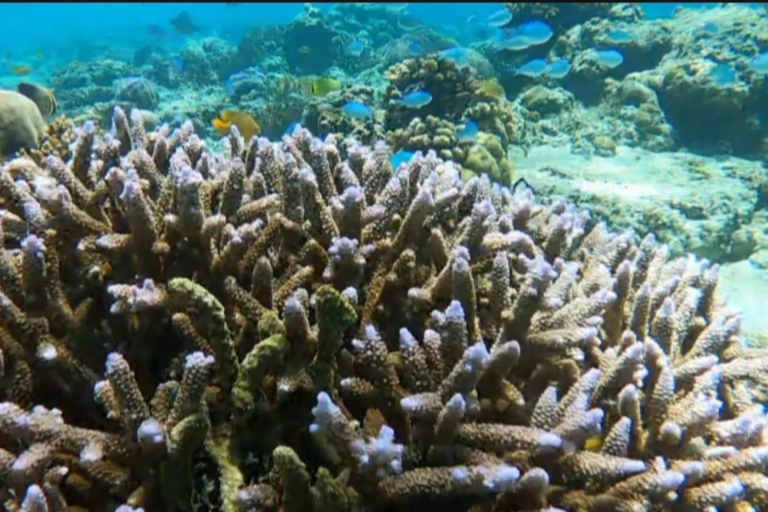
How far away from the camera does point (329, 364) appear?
237cm

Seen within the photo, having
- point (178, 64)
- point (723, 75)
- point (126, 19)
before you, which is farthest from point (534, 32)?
point (126, 19)

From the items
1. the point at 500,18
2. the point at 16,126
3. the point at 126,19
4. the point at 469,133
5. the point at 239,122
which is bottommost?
the point at 469,133

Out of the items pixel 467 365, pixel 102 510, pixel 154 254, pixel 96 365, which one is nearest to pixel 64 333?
pixel 96 365

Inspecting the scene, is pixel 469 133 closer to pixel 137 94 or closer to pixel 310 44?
pixel 137 94

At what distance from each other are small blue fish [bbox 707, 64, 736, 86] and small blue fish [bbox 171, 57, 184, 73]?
44.6ft

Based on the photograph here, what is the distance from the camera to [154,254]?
2719 millimetres

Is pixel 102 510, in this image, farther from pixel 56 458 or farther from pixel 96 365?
pixel 96 365

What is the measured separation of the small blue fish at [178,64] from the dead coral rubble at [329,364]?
53.1 feet

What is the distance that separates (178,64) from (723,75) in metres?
14.5

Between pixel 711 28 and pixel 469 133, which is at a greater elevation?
pixel 711 28

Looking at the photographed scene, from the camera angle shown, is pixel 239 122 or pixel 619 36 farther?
pixel 619 36

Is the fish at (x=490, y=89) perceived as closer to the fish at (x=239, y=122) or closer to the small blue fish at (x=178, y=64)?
the fish at (x=239, y=122)

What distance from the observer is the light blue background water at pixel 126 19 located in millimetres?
39812

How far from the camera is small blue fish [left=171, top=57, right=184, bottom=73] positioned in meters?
18.1
